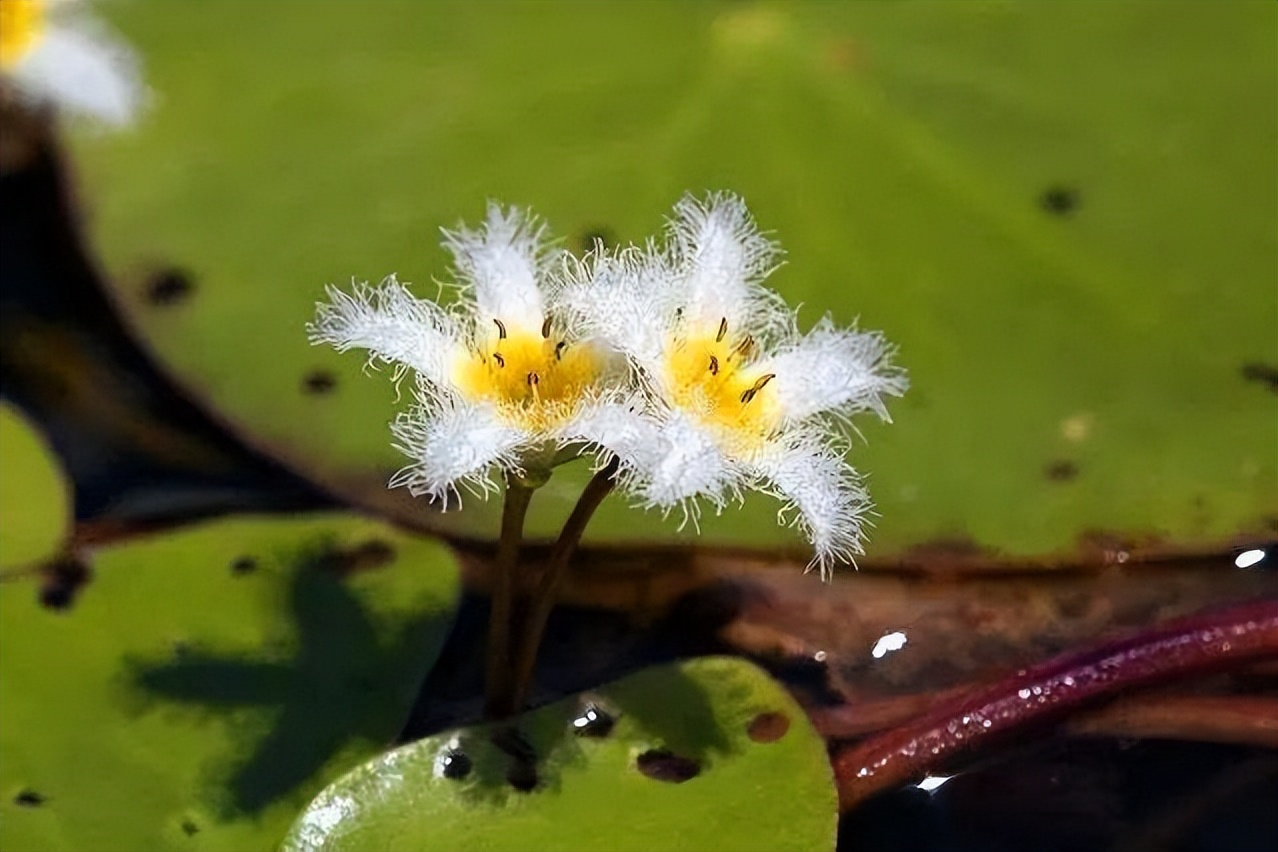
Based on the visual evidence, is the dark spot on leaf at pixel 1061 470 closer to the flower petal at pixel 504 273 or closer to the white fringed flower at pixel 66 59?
the flower petal at pixel 504 273

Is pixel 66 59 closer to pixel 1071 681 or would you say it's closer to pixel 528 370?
pixel 528 370

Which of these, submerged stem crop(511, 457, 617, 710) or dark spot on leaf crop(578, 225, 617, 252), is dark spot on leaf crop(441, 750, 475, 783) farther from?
dark spot on leaf crop(578, 225, 617, 252)

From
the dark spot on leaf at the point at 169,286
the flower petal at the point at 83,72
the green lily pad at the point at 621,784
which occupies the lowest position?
the green lily pad at the point at 621,784

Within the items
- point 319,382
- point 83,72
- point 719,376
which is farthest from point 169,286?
point 719,376

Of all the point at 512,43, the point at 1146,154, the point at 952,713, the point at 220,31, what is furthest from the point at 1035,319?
the point at 220,31

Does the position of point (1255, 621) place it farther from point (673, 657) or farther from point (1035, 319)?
point (673, 657)

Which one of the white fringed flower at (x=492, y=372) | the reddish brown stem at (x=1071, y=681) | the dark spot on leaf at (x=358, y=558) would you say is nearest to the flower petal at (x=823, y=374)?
the white fringed flower at (x=492, y=372)

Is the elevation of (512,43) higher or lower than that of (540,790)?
higher
